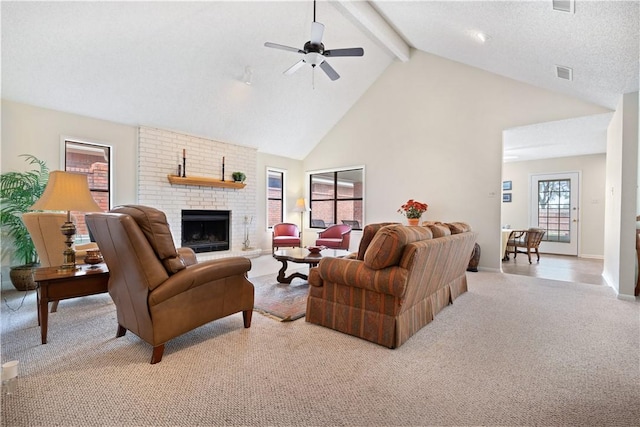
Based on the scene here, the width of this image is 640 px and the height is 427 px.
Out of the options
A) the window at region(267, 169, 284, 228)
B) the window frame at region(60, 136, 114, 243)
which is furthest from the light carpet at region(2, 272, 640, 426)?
the window at region(267, 169, 284, 228)

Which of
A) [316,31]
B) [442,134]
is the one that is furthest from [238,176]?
[442,134]

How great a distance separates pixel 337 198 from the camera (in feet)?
24.3

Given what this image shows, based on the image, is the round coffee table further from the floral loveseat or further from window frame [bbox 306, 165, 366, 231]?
window frame [bbox 306, 165, 366, 231]

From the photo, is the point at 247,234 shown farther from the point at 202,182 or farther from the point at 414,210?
the point at 414,210

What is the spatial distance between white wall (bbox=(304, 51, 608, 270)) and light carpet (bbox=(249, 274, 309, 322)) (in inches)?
123

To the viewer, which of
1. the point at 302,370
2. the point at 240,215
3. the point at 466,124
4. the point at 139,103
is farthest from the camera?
the point at 240,215

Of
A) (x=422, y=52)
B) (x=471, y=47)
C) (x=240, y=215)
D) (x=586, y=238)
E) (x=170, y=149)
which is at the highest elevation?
(x=422, y=52)

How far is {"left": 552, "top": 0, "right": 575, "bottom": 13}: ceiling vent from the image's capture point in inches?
90.9

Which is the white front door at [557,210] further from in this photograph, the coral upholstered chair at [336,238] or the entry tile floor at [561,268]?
the coral upholstered chair at [336,238]

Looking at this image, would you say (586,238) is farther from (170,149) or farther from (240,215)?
(170,149)

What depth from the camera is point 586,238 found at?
6855mm

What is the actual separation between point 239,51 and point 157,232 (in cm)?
367

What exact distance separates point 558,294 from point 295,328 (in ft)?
11.1

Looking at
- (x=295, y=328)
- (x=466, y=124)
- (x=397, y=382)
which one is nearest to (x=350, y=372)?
(x=397, y=382)
